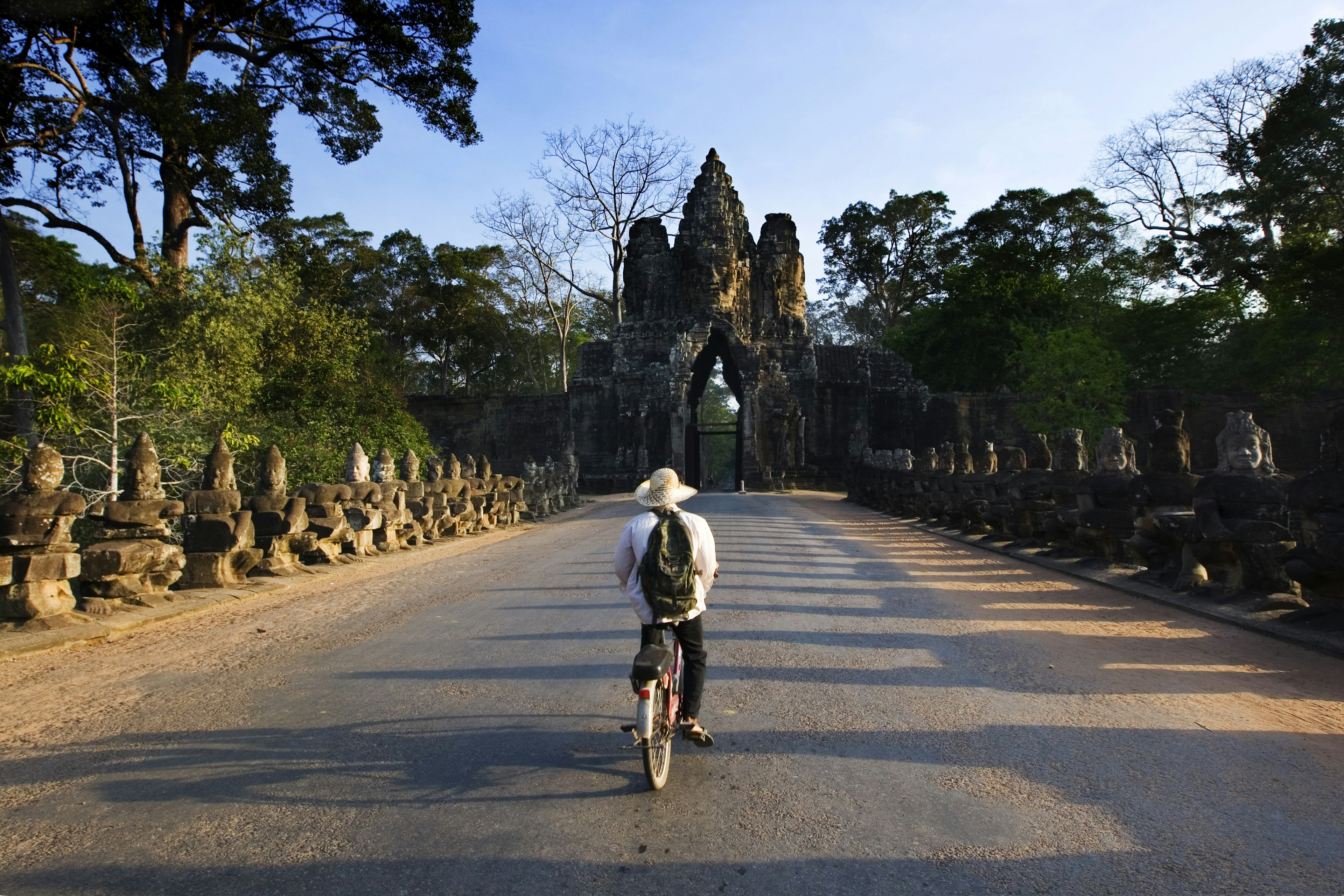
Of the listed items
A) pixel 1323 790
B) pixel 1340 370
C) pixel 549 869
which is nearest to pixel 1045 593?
pixel 1323 790

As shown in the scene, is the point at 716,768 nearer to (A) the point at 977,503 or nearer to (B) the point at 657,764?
(B) the point at 657,764

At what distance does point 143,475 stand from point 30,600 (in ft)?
5.95

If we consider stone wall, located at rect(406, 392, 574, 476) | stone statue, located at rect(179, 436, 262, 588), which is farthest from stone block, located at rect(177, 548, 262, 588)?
stone wall, located at rect(406, 392, 574, 476)

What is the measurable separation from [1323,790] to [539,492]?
22.1 m

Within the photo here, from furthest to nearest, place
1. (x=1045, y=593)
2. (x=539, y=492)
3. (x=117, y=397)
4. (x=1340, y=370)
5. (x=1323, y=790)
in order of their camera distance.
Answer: (x=1340, y=370) → (x=539, y=492) → (x=117, y=397) → (x=1045, y=593) → (x=1323, y=790)

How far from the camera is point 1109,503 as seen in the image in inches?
414

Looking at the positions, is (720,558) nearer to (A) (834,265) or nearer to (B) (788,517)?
(B) (788,517)

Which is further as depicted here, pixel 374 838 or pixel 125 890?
pixel 374 838

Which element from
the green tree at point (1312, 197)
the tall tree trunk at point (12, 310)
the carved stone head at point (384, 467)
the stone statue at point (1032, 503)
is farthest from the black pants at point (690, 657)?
the green tree at point (1312, 197)

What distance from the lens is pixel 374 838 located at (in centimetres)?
321

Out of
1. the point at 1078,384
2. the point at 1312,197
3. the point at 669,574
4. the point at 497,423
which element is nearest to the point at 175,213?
the point at 669,574

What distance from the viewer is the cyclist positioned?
161 inches

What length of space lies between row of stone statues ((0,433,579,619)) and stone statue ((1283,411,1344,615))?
953 centimetres

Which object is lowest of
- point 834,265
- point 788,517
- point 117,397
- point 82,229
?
point 788,517
